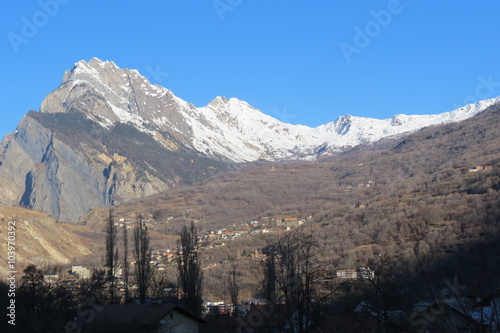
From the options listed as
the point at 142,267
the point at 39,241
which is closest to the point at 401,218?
the point at 142,267

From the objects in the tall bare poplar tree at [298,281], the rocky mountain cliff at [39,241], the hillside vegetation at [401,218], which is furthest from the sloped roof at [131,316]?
the rocky mountain cliff at [39,241]

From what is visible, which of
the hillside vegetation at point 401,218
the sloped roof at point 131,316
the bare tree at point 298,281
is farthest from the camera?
the hillside vegetation at point 401,218

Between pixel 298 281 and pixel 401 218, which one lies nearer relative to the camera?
pixel 298 281

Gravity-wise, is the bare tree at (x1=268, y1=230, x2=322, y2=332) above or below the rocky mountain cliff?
below

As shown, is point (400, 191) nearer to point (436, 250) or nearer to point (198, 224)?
point (198, 224)

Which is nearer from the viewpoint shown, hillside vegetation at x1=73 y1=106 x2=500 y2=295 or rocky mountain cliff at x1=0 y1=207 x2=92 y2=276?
hillside vegetation at x1=73 y1=106 x2=500 y2=295

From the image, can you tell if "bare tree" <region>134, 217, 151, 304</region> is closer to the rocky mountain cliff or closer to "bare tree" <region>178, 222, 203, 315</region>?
"bare tree" <region>178, 222, 203, 315</region>

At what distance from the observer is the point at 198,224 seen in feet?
573

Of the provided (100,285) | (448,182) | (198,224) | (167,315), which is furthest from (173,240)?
(167,315)

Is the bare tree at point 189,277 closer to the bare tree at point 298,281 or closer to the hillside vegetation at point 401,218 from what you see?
the hillside vegetation at point 401,218

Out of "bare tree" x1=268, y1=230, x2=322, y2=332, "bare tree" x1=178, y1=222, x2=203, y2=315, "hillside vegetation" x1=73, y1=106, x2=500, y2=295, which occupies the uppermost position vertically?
"hillside vegetation" x1=73, y1=106, x2=500, y2=295

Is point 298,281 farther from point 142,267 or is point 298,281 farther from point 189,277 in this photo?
A: point 142,267

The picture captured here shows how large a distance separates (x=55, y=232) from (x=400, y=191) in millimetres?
82557

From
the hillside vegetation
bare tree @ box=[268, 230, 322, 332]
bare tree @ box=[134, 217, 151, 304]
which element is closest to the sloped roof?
bare tree @ box=[268, 230, 322, 332]
